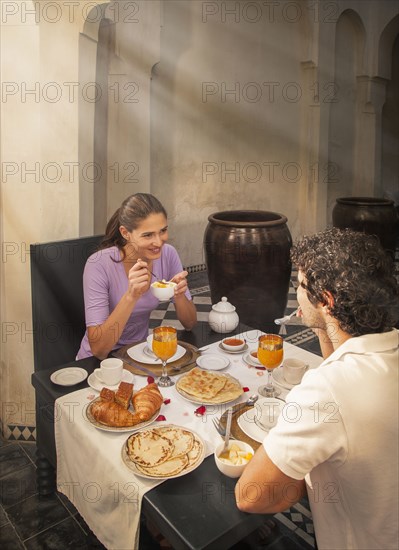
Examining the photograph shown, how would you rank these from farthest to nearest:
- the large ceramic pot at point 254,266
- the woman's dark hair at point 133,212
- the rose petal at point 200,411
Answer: the large ceramic pot at point 254,266 → the woman's dark hair at point 133,212 → the rose petal at point 200,411

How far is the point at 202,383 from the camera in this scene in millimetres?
Result: 1878

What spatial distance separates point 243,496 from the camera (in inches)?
50.9

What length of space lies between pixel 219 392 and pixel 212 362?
27 centimetres

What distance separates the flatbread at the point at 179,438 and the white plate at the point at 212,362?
0.48m

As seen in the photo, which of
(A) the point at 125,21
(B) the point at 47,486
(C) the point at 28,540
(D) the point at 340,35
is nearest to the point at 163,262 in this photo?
(B) the point at 47,486

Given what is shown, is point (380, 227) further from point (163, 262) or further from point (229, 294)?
point (163, 262)

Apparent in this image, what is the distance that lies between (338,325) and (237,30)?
5.86 metres

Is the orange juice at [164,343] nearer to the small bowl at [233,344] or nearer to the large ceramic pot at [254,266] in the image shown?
the small bowl at [233,344]

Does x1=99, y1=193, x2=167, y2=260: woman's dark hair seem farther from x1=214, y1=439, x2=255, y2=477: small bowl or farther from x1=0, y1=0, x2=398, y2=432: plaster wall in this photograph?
x1=214, y1=439, x2=255, y2=477: small bowl

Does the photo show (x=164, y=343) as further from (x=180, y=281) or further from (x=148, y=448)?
(x=180, y=281)

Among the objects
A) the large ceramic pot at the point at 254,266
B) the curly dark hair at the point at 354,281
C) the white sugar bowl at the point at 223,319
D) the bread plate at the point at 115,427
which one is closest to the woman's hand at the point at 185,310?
the white sugar bowl at the point at 223,319

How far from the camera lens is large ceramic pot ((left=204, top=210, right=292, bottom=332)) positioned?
427 cm

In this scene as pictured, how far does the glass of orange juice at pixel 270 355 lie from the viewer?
1875mm

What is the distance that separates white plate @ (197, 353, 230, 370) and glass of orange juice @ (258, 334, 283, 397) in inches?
8.1
